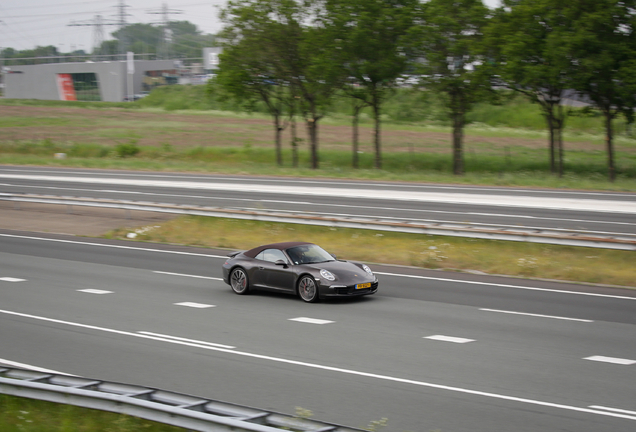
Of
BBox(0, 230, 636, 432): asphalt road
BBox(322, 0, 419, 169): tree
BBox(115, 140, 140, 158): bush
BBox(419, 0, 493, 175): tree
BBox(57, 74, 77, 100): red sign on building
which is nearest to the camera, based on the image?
BBox(0, 230, 636, 432): asphalt road

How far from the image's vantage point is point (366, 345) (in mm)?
9773

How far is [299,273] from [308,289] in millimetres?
347

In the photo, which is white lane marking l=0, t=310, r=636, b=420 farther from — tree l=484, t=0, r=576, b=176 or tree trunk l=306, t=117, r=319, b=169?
tree trunk l=306, t=117, r=319, b=169

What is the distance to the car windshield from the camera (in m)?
13.3

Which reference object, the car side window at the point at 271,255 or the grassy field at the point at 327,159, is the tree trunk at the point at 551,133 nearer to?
the grassy field at the point at 327,159

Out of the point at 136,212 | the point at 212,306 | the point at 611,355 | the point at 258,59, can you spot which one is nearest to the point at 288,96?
the point at 258,59

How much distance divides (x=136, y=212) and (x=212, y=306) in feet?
→ 51.4

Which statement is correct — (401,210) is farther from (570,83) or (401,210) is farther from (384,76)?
(384,76)

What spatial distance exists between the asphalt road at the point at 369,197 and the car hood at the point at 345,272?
27.2 feet

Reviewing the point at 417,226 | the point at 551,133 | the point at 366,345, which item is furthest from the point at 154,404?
the point at 551,133

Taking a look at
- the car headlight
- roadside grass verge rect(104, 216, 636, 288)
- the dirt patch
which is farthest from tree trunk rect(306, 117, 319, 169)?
the car headlight

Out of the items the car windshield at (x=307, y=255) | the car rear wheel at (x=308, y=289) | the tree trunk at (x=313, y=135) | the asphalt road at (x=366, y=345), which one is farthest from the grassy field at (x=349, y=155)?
the car rear wheel at (x=308, y=289)

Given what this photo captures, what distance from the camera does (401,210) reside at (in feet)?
87.0

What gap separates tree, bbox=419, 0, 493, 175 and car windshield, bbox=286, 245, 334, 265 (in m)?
28.7
